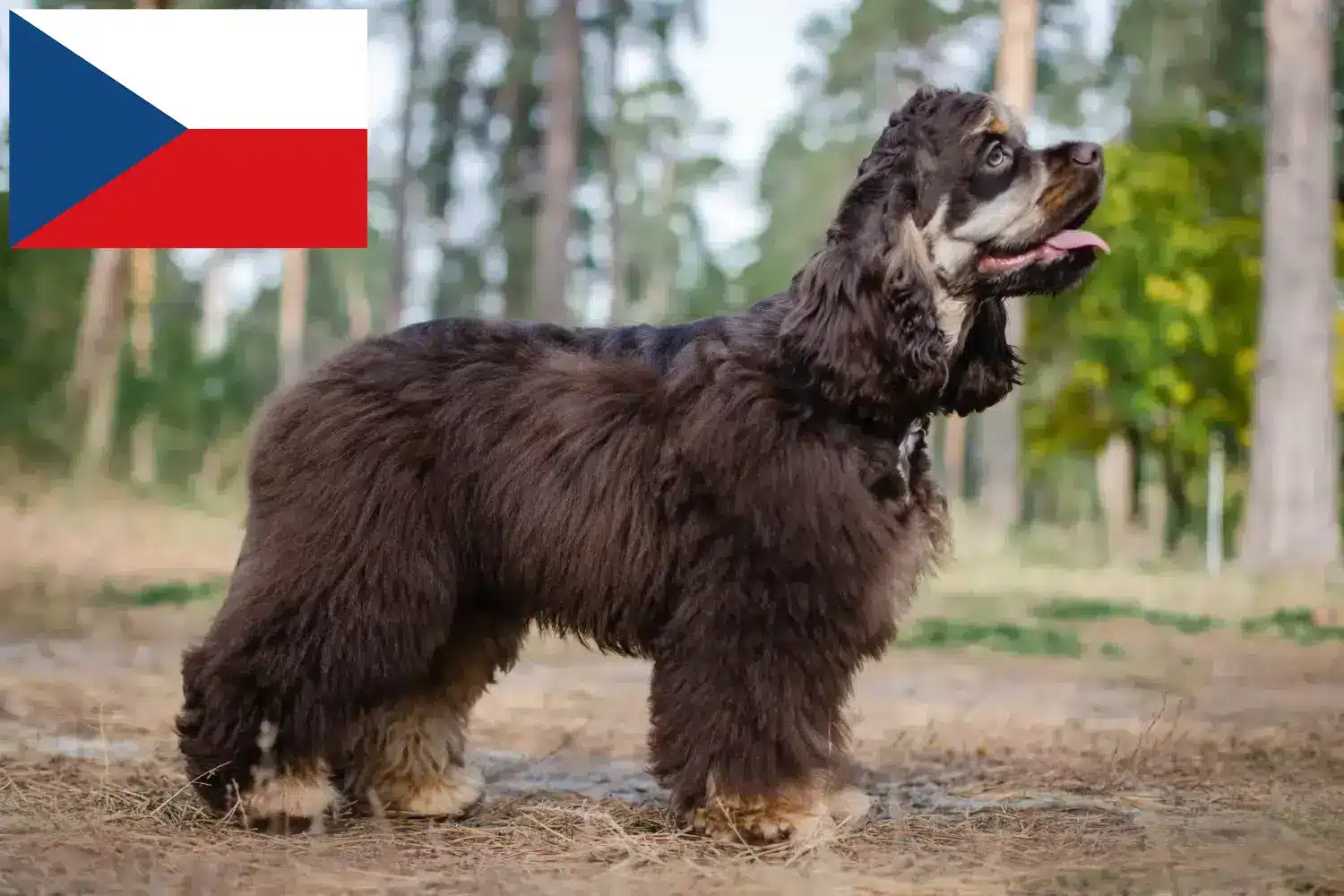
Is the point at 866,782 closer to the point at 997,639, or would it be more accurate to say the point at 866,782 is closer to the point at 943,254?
the point at 943,254

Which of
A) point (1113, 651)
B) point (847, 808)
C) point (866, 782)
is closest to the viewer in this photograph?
point (847, 808)

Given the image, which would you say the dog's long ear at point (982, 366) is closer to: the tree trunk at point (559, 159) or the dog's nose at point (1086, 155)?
the dog's nose at point (1086, 155)

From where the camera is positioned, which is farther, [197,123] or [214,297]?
[214,297]

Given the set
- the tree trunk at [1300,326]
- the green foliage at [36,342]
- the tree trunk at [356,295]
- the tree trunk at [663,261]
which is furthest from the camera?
the tree trunk at [356,295]

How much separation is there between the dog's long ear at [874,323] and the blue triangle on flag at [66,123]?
12.6ft

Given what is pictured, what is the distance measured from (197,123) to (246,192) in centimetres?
42

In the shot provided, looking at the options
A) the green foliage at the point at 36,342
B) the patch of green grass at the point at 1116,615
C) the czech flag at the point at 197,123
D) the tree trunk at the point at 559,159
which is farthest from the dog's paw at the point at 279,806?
the tree trunk at the point at 559,159

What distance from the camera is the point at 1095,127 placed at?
31.5 m

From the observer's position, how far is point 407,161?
29.8 m

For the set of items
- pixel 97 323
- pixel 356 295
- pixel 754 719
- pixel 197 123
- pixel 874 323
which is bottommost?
pixel 754 719

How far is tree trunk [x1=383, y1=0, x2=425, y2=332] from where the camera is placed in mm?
28328

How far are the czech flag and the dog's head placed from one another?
292 centimetres

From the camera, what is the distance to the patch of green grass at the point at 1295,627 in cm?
907

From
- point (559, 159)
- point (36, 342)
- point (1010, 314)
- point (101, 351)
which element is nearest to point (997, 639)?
point (1010, 314)
